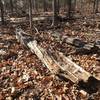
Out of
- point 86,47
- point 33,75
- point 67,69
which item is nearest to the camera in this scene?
point 67,69

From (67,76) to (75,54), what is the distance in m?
3.75

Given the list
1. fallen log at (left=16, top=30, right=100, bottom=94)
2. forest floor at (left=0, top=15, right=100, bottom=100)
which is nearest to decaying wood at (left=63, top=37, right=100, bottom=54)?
forest floor at (left=0, top=15, right=100, bottom=100)

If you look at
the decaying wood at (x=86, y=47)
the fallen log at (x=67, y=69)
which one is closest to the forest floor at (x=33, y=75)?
the decaying wood at (x=86, y=47)

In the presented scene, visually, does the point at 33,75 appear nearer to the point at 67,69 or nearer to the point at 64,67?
the point at 64,67

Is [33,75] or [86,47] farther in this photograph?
[86,47]

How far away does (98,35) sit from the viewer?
1608 centimetres

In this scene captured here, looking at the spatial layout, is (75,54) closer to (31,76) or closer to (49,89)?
(31,76)

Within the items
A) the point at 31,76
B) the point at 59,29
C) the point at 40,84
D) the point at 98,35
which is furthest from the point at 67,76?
the point at 59,29

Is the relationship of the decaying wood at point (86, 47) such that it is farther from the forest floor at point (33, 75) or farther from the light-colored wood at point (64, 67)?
the light-colored wood at point (64, 67)

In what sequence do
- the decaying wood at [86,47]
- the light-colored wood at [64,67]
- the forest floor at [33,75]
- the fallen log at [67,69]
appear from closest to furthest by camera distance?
the fallen log at [67,69] → the light-colored wood at [64,67] → the forest floor at [33,75] → the decaying wood at [86,47]

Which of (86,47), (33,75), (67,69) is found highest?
(86,47)

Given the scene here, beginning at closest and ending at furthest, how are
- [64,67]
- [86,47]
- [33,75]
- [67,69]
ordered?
[67,69], [64,67], [33,75], [86,47]

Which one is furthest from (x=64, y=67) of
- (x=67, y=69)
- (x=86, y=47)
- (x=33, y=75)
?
(x=86, y=47)

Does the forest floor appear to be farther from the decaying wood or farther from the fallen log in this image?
the fallen log
